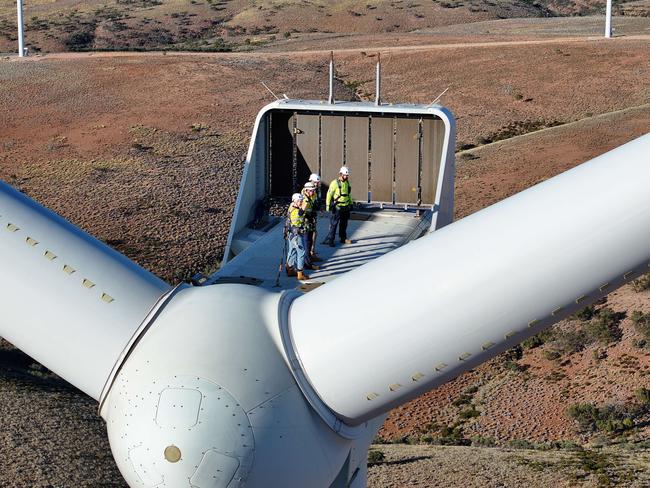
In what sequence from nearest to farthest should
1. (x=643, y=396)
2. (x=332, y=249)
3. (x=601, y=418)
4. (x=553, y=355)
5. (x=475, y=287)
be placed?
(x=475, y=287) < (x=332, y=249) < (x=601, y=418) < (x=643, y=396) < (x=553, y=355)

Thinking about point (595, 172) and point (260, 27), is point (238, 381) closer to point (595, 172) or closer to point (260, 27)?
point (595, 172)

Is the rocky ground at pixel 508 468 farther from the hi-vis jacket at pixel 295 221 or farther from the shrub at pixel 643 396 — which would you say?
the hi-vis jacket at pixel 295 221

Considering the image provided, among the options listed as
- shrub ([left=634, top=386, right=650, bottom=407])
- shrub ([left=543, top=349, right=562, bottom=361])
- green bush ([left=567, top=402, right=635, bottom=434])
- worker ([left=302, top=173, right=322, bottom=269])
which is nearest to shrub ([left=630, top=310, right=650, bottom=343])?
shrub ([left=543, top=349, right=562, bottom=361])

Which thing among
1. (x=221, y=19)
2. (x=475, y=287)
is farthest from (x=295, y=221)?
(x=221, y=19)

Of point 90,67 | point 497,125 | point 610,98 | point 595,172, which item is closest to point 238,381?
point 595,172

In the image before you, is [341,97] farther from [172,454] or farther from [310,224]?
[172,454]

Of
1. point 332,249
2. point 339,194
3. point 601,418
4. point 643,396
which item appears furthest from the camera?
point 643,396
